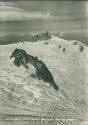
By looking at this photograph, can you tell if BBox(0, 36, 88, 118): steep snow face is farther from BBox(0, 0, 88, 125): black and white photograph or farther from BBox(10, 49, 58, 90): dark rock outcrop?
BBox(10, 49, 58, 90): dark rock outcrop

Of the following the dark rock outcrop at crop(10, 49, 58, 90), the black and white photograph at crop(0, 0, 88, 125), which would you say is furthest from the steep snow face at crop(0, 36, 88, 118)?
the dark rock outcrop at crop(10, 49, 58, 90)

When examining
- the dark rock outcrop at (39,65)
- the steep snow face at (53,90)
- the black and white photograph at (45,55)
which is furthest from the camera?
the dark rock outcrop at (39,65)

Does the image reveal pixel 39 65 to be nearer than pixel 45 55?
No

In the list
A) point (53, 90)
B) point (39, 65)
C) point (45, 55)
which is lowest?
point (53, 90)

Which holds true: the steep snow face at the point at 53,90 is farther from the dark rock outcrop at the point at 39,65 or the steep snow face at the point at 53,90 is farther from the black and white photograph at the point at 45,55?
the dark rock outcrop at the point at 39,65

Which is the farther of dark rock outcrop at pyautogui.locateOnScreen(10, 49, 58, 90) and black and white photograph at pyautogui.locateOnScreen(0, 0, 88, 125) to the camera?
dark rock outcrop at pyautogui.locateOnScreen(10, 49, 58, 90)

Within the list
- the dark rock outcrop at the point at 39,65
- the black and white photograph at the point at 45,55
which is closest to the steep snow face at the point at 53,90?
the black and white photograph at the point at 45,55

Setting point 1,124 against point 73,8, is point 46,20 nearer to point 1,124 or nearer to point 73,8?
point 73,8

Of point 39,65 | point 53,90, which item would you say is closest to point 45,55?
point 39,65

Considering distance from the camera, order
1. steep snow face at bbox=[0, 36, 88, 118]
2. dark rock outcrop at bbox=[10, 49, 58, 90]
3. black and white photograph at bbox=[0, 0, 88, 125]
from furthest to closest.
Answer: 1. dark rock outcrop at bbox=[10, 49, 58, 90]
2. steep snow face at bbox=[0, 36, 88, 118]
3. black and white photograph at bbox=[0, 0, 88, 125]

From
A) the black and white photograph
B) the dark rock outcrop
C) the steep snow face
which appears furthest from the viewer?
the dark rock outcrop

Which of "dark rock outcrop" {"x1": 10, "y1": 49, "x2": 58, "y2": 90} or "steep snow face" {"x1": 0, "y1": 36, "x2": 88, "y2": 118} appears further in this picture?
"dark rock outcrop" {"x1": 10, "y1": 49, "x2": 58, "y2": 90}

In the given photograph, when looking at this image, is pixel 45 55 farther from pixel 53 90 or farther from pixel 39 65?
pixel 53 90

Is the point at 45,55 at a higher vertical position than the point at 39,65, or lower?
higher
